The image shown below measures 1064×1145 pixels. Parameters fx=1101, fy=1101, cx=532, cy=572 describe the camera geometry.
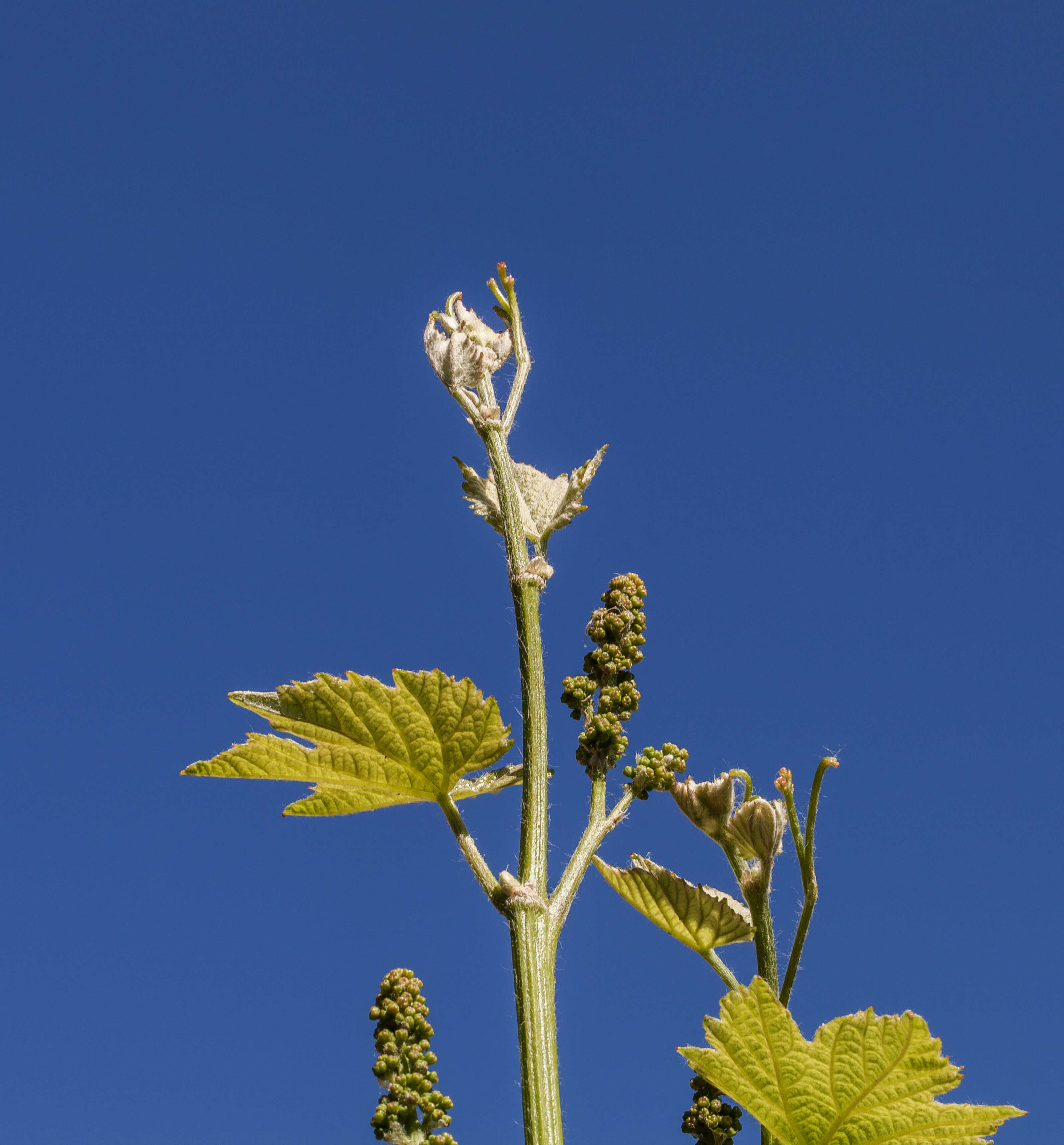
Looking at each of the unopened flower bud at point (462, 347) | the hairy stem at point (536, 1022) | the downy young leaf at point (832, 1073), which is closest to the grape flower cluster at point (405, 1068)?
the hairy stem at point (536, 1022)

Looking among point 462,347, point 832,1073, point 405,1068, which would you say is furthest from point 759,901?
point 462,347

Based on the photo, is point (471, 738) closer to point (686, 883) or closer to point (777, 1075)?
point (686, 883)

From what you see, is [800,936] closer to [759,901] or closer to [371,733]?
[759,901]

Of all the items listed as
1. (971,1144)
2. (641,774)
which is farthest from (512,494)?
(971,1144)

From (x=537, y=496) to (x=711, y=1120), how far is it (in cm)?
126

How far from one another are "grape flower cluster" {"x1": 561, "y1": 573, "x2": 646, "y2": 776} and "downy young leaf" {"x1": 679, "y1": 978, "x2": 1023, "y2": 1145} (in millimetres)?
487

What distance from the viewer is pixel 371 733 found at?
2146mm

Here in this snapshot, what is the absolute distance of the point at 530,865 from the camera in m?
1.95

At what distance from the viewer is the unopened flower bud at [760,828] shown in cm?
209

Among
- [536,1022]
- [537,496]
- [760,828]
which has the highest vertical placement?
[537,496]

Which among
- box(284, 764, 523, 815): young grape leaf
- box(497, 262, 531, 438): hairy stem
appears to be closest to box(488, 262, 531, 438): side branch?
box(497, 262, 531, 438): hairy stem

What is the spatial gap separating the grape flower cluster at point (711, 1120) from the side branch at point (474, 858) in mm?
469

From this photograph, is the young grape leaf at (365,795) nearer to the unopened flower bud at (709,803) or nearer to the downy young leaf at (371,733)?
the downy young leaf at (371,733)

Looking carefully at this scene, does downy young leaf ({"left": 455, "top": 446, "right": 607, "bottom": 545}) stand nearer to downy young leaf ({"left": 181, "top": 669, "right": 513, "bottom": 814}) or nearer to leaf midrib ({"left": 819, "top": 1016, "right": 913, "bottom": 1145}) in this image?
downy young leaf ({"left": 181, "top": 669, "right": 513, "bottom": 814})
